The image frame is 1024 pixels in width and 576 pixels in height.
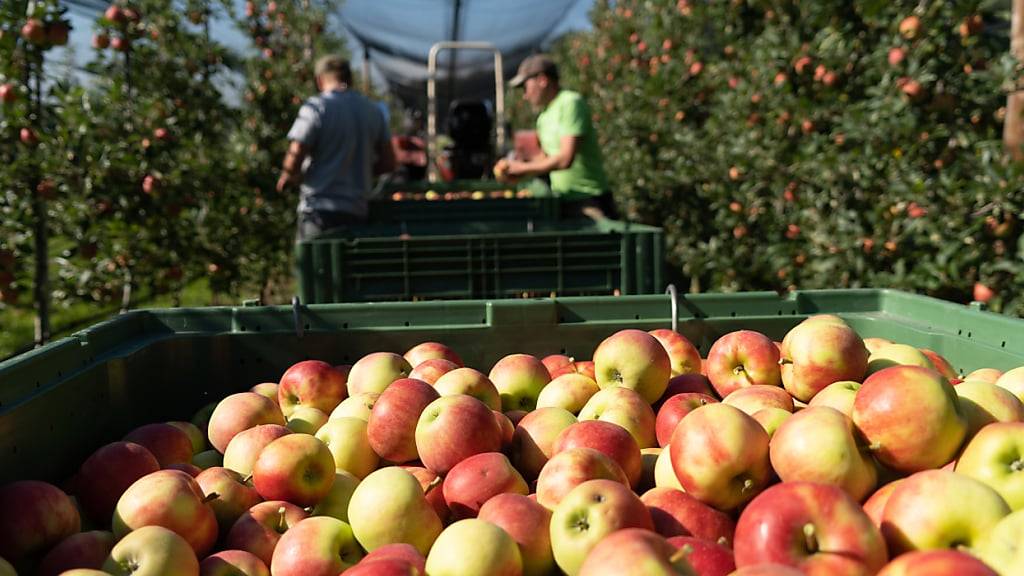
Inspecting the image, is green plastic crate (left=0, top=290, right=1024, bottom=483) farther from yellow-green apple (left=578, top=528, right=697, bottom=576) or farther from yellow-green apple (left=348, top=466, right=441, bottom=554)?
yellow-green apple (left=578, top=528, right=697, bottom=576)

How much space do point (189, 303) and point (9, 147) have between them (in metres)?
4.05

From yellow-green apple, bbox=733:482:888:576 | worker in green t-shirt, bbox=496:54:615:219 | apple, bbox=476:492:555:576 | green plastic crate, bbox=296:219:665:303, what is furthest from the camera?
worker in green t-shirt, bbox=496:54:615:219

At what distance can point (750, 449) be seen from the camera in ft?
4.75

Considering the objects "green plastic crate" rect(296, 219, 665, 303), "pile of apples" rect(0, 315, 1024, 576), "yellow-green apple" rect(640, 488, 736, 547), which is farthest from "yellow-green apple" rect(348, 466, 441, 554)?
"green plastic crate" rect(296, 219, 665, 303)

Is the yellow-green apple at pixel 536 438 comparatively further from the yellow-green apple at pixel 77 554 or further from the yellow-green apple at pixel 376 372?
the yellow-green apple at pixel 77 554

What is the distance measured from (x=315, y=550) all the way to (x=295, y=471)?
0.23 meters

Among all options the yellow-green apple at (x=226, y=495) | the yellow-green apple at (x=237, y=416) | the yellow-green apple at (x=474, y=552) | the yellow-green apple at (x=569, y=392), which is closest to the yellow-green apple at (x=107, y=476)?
the yellow-green apple at (x=226, y=495)

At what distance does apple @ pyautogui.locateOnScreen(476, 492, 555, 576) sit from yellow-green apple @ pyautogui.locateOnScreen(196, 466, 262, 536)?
0.51 metres

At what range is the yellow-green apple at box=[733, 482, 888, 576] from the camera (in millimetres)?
1145

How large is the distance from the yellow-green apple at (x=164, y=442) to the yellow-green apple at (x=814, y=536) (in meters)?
1.20

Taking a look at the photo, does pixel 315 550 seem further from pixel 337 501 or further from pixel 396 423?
pixel 396 423

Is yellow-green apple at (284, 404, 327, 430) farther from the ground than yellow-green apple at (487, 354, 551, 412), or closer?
closer

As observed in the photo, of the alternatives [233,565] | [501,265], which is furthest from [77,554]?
[501,265]

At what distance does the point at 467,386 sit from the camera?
1.93m
